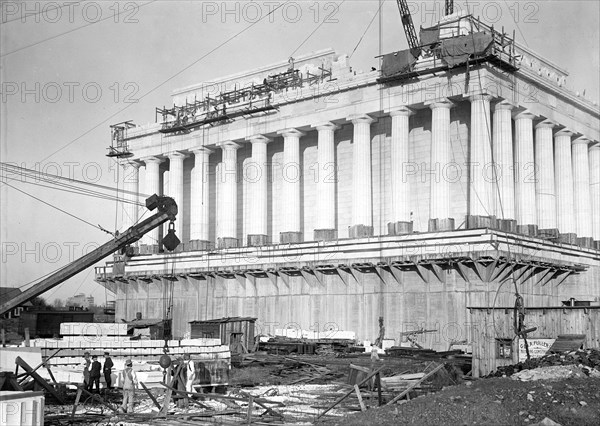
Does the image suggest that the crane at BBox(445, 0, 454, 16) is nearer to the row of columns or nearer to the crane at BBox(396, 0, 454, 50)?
the crane at BBox(396, 0, 454, 50)

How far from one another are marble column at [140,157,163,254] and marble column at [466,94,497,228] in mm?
36163

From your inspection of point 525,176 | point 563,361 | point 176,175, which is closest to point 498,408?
point 563,361

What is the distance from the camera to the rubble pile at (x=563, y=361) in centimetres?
3133

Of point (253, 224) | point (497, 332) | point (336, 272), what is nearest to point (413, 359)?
point (497, 332)

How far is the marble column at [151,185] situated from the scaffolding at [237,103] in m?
4.30

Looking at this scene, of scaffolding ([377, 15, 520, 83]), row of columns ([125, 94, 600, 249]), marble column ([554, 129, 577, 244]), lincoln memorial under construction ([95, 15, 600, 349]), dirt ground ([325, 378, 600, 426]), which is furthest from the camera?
marble column ([554, 129, 577, 244])

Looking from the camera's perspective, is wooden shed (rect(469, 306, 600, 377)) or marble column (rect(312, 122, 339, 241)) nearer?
wooden shed (rect(469, 306, 600, 377))

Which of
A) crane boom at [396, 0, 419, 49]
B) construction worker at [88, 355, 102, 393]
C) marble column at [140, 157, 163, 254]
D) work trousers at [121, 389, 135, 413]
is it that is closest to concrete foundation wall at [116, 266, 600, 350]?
marble column at [140, 157, 163, 254]

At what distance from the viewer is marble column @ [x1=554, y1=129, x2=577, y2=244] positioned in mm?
66250

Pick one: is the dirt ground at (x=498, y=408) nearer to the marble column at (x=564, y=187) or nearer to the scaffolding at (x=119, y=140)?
the marble column at (x=564, y=187)

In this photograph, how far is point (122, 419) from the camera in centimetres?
2698

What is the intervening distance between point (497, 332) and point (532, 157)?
2813 centimetres

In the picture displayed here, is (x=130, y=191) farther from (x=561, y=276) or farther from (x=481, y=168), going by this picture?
(x=561, y=276)

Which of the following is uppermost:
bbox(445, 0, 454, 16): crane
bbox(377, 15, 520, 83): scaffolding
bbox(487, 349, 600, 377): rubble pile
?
bbox(445, 0, 454, 16): crane
